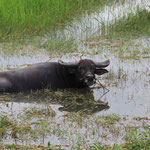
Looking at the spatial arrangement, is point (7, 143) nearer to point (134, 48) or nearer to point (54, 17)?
point (134, 48)

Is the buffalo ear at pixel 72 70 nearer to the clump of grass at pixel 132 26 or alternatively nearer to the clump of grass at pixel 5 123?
the clump of grass at pixel 5 123

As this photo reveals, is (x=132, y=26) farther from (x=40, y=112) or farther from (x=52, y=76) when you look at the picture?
(x=40, y=112)

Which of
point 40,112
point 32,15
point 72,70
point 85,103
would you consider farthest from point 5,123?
point 32,15

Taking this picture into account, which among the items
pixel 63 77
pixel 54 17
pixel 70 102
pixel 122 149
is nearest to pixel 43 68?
pixel 63 77

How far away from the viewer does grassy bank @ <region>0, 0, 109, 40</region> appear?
9.81m

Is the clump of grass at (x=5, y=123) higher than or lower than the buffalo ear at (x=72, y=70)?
lower

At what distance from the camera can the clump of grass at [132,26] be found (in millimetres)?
10102

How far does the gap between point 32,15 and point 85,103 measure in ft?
14.8

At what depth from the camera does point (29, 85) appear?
690cm

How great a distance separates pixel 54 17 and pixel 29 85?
413cm

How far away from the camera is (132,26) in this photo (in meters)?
10.4

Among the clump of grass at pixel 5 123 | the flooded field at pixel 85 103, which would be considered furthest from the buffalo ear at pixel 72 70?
the clump of grass at pixel 5 123

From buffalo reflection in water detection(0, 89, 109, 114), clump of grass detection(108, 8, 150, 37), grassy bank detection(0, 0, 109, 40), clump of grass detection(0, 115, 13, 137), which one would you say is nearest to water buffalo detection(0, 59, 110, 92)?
buffalo reflection in water detection(0, 89, 109, 114)

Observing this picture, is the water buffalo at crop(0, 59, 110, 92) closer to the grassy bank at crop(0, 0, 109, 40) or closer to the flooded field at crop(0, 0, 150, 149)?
the flooded field at crop(0, 0, 150, 149)
